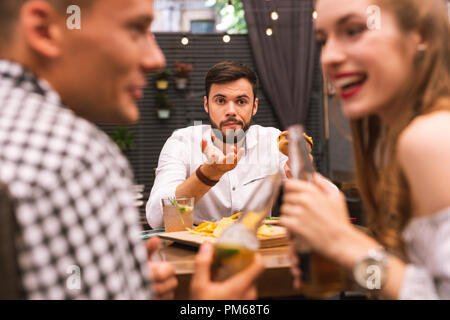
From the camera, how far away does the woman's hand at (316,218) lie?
0.72 meters

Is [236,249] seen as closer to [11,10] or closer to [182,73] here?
[11,10]

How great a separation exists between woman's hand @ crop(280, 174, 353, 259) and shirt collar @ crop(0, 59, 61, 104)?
0.44m

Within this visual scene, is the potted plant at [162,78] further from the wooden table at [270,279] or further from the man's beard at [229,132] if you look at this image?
the wooden table at [270,279]

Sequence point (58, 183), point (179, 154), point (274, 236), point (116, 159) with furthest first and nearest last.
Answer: point (179, 154)
point (274, 236)
point (116, 159)
point (58, 183)

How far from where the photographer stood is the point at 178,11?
6422 mm

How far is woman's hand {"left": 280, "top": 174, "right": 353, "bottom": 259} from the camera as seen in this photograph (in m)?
0.72

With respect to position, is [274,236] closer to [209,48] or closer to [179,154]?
[179,154]

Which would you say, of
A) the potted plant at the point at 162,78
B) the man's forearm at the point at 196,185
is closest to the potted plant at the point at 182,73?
the potted plant at the point at 162,78

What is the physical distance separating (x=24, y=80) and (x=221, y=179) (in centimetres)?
204

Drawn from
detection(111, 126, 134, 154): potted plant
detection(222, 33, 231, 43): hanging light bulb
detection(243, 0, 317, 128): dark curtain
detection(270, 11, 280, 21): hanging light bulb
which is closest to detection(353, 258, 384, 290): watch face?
detection(111, 126, 134, 154): potted plant

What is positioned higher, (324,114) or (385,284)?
Result: (324,114)

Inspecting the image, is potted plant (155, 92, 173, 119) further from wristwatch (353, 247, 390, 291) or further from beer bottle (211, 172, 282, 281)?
wristwatch (353, 247, 390, 291)

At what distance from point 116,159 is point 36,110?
0.44 ft

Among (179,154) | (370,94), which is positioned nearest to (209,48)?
(179,154)
